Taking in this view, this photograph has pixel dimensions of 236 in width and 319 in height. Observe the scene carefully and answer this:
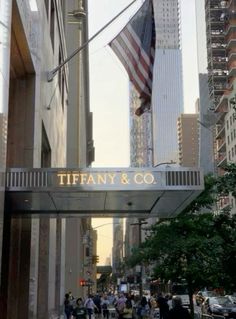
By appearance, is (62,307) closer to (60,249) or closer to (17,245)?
(60,249)

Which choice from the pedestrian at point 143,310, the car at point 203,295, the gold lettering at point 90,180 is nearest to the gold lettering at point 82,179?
the gold lettering at point 90,180

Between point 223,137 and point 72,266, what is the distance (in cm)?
6358

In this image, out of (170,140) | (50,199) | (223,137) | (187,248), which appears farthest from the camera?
(223,137)

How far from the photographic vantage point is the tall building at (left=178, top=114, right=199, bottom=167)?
349ft

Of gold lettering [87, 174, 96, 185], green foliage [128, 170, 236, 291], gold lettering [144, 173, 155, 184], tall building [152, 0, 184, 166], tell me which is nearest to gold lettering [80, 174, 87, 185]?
gold lettering [87, 174, 96, 185]

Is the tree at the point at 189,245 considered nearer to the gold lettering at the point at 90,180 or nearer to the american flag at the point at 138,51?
the american flag at the point at 138,51

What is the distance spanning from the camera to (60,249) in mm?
28406

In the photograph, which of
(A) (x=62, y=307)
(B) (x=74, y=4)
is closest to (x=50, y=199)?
(A) (x=62, y=307)

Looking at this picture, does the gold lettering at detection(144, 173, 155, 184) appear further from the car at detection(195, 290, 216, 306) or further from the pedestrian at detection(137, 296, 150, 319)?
the car at detection(195, 290, 216, 306)

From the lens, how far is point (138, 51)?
51.8 ft

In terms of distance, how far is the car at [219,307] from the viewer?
4050cm

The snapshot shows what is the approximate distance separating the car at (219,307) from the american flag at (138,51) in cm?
2638

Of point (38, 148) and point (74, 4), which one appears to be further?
point (74, 4)

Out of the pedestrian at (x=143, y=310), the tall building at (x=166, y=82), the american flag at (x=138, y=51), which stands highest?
the tall building at (x=166, y=82)
